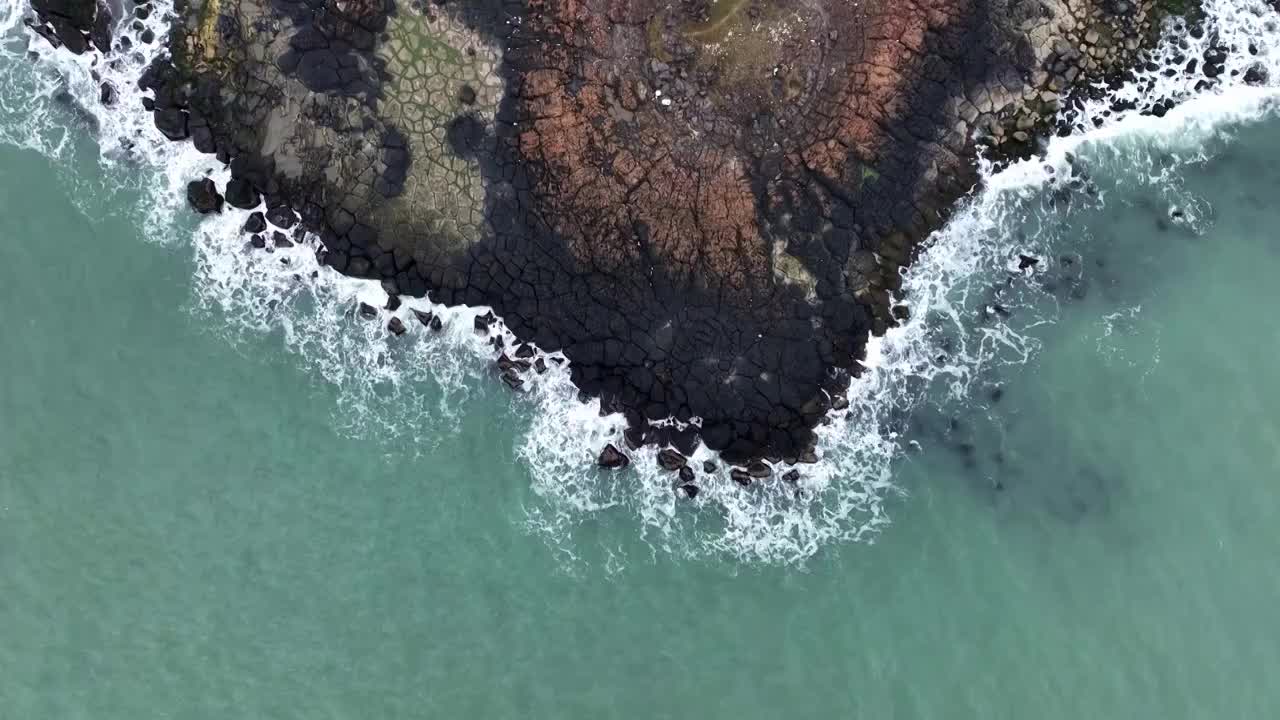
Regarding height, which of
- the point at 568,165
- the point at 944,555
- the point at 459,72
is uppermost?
the point at 459,72

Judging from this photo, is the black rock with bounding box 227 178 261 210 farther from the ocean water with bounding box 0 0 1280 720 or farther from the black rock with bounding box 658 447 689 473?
the black rock with bounding box 658 447 689 473

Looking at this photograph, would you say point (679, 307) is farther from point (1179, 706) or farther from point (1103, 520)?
point (1179, 706)

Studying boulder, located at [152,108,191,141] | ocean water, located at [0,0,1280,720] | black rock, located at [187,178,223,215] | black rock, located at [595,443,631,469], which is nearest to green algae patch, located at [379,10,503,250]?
ocean water, located at [0,0,1280,720]

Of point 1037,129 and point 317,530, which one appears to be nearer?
point 317,530

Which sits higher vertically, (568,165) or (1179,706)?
(568,165)

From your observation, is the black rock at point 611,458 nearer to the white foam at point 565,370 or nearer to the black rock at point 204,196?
the white foam at point 565,370

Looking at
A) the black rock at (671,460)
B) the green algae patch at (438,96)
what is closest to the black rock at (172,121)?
the green algae patch at (438,96)

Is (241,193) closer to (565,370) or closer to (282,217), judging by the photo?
(282,217)

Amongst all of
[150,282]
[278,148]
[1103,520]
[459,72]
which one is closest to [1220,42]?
[1103,520]
